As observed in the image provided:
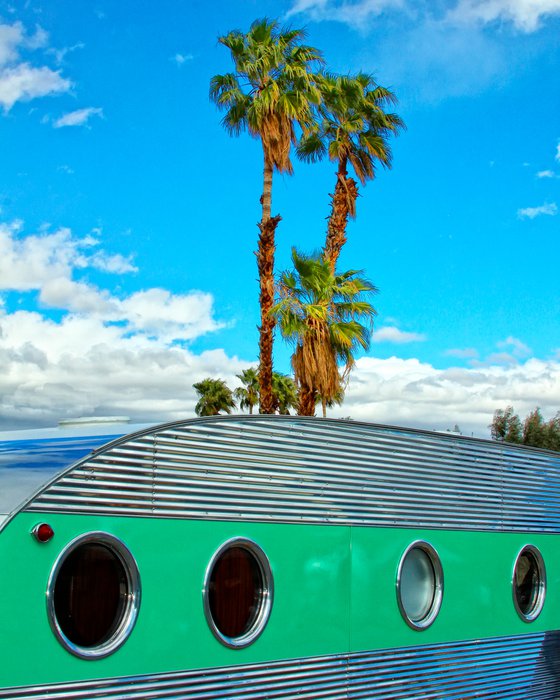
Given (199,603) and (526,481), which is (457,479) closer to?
(526,481)

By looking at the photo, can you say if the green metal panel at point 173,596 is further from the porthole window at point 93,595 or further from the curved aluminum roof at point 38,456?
the curved aluminum roof at point 38,456

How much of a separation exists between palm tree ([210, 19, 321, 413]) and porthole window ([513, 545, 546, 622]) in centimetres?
1225

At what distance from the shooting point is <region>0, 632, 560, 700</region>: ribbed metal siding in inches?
211

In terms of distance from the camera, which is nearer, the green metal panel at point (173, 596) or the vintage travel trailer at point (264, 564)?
the green metal panel at point (173, 596)

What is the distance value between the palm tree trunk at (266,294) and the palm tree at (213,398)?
21.4 m

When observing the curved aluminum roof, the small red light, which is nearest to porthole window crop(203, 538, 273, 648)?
the curved aluminum roof

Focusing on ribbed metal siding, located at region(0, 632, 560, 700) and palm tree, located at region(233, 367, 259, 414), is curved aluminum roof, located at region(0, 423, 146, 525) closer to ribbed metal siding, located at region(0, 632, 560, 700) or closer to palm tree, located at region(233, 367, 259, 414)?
ribbed metal siding, located at region(0, 632, 560, 700)

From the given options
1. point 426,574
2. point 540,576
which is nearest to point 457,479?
point 426,574

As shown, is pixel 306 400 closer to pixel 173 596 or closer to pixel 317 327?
pixel 317 327

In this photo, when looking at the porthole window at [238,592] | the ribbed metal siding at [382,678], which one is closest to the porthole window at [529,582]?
the ribbed metal siding at [382,678]

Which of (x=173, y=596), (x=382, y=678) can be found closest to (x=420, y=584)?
(x=382, y=678)

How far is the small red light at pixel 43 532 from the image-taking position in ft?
16.3

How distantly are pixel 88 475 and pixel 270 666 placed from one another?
197cm

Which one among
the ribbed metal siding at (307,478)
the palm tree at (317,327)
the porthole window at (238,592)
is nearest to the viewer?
the ribbed metal siding at (307,478)
